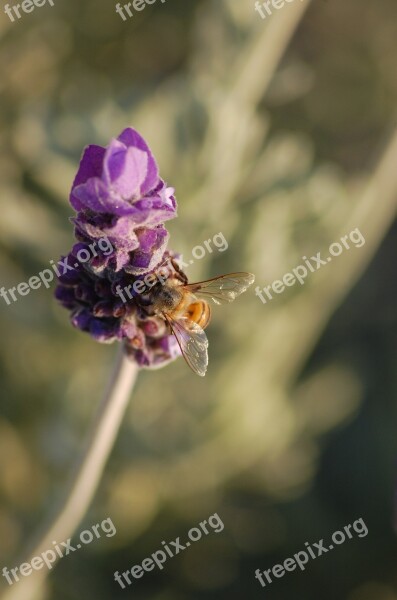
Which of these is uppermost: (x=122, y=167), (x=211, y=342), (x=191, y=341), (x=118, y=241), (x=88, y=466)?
(x=122, y=167)

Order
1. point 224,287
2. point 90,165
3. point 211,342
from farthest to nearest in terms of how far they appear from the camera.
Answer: point 211,342
point 224,287
point 90,165

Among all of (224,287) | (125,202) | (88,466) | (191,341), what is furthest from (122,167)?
(88,466)

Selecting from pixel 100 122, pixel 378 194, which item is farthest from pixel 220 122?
pixel 378 194

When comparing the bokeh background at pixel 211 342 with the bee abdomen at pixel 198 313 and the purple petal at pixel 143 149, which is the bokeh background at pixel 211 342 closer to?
the bee abdomen at pixel 198 313

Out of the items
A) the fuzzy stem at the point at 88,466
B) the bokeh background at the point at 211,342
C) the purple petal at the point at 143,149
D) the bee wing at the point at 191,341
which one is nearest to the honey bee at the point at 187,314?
the bee wing at the point at 191,341

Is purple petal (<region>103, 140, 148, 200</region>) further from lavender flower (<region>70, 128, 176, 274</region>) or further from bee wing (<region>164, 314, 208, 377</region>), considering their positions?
bee wing (<region>164, 314, 208, 377</region>)

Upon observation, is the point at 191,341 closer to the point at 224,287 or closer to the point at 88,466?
the point at 224,287
